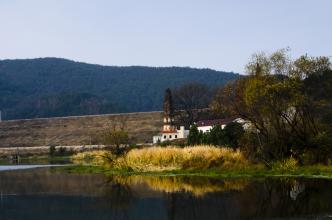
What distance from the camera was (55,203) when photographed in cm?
1897

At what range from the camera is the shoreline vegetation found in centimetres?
2703

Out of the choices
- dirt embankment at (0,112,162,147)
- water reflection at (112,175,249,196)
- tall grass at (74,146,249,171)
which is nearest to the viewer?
water reflection at (112,175,249,196)

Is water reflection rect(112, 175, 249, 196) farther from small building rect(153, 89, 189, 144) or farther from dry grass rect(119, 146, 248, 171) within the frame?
small building rect(153, 89, 189, 144)

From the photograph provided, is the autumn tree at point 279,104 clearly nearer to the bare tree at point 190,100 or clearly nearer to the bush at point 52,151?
the bare tree at point 190,100

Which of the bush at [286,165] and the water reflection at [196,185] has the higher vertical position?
the bush at [286,165]

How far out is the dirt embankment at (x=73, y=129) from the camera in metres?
102

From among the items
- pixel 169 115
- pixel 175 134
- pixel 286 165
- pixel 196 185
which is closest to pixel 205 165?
pixel 286 165

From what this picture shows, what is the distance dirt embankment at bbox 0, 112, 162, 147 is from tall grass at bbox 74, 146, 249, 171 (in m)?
61.6

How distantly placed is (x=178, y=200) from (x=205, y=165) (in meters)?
13.3

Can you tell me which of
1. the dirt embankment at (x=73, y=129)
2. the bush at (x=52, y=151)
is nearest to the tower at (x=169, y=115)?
the dirt embankment at (x=73, y=129)

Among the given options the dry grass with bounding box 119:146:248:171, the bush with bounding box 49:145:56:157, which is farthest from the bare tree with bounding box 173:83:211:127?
the dry grass with bounding box 119:146:248:171

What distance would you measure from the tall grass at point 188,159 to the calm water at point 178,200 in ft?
16.9

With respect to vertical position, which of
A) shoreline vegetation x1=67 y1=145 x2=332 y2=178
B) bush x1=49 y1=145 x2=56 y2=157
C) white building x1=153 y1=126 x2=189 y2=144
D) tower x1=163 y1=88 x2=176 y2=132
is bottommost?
bush x1=49 y1=145 x2=56 y2=157

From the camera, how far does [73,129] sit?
362 feet
